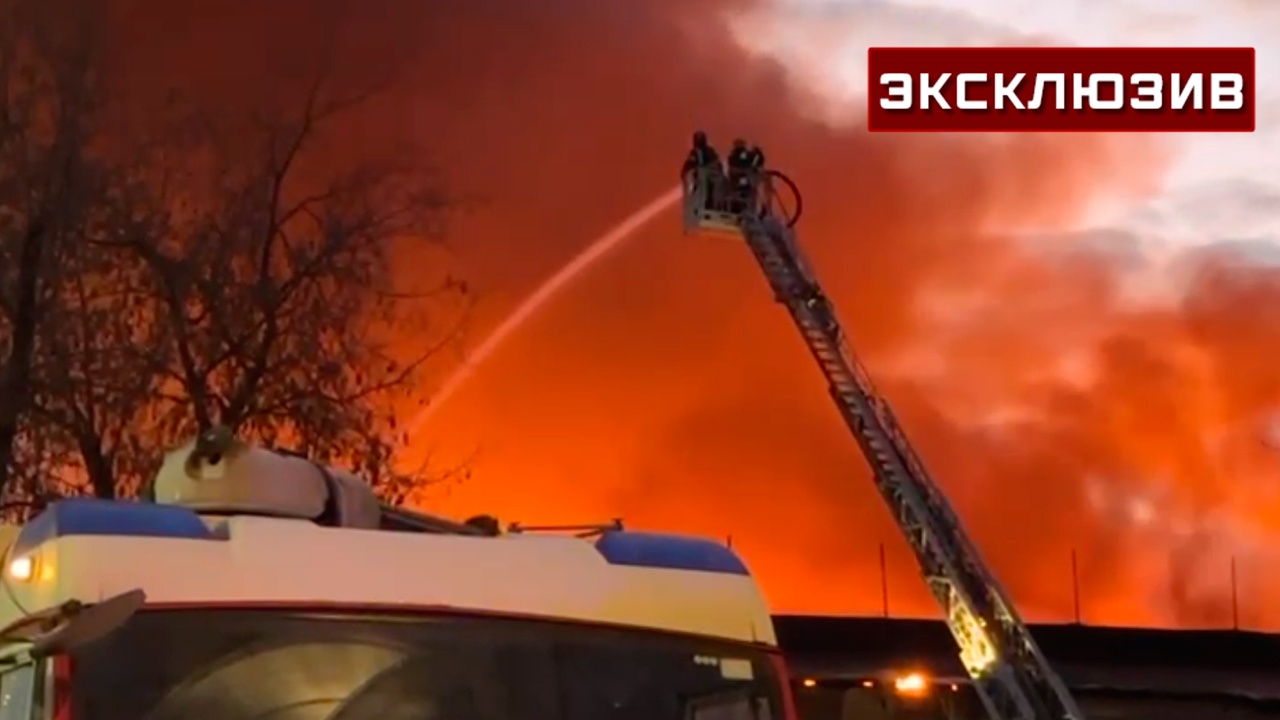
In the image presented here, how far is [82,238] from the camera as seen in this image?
1869cm

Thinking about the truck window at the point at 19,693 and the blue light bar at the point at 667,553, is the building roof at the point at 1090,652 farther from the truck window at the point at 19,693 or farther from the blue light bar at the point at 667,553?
the truck window at the point at 19,693

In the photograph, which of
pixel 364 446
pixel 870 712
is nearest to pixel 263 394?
pixel 364 446

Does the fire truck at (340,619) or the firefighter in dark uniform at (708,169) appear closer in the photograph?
the fire truck at (340,619)

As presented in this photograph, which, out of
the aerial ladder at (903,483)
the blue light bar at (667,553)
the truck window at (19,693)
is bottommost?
the truck window at (19,693)

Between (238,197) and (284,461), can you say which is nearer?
(284,461)

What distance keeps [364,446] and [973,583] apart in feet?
30.6

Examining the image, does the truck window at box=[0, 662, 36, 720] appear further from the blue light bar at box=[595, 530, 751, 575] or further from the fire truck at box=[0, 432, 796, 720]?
the blue light bar at box=[595, 530, 751, 575]

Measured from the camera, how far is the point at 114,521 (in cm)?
493

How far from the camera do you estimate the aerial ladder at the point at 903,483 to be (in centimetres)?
2570

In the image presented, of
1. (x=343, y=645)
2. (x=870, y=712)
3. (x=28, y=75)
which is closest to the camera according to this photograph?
(x=343, y=645)

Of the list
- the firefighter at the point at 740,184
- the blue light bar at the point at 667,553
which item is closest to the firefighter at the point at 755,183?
the firefighter at the point at 740,184

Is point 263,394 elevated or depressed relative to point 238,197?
depressed

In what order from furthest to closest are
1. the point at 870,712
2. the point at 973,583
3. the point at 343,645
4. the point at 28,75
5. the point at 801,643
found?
the point at 801,643, the point at 973,583, the point at 28,75, the point at 870,712, the point at 343,645

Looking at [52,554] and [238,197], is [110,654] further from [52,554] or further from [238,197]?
[238,197]
